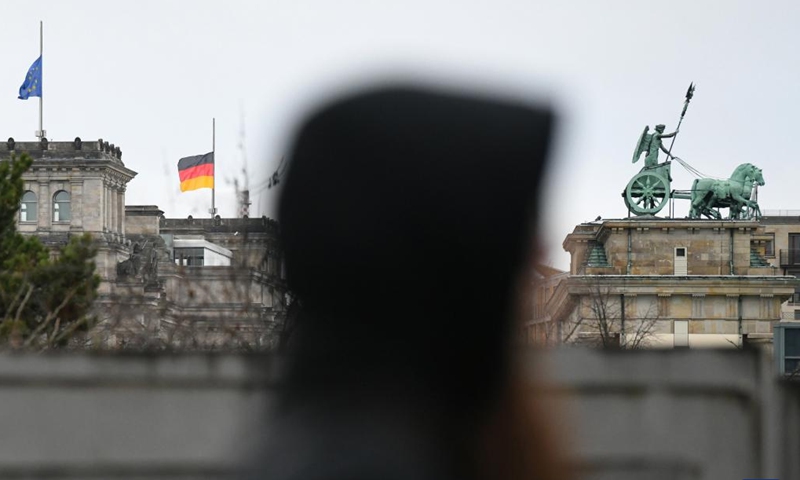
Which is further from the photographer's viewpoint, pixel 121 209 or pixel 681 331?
pixel 121 209

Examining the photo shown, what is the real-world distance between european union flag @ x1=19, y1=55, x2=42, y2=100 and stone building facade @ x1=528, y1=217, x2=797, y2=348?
2946 cm

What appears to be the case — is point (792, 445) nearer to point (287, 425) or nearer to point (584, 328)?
point (287, 425)

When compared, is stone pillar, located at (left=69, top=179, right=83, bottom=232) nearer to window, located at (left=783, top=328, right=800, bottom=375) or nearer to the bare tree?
the bare tree

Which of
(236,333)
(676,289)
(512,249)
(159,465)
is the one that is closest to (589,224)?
(676,289)

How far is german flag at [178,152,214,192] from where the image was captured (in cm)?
10081

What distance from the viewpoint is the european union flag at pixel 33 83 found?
93.4 meters

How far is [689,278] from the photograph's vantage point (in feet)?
273

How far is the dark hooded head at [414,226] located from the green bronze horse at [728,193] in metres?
84.6

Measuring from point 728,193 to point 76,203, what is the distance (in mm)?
41179

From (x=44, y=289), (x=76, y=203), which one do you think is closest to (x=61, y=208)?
(x=76, y=203)

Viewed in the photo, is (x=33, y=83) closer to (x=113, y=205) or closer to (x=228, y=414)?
(x=113, y=205)

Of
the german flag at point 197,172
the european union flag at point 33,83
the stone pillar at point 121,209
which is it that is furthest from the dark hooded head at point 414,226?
the stone pillar at point 121,209

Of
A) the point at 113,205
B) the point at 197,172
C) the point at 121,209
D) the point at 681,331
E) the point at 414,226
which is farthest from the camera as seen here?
the point at 121,209

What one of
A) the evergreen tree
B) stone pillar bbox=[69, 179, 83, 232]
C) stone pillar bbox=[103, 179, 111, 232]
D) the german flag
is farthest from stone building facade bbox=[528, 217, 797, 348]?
the evergreen tree
